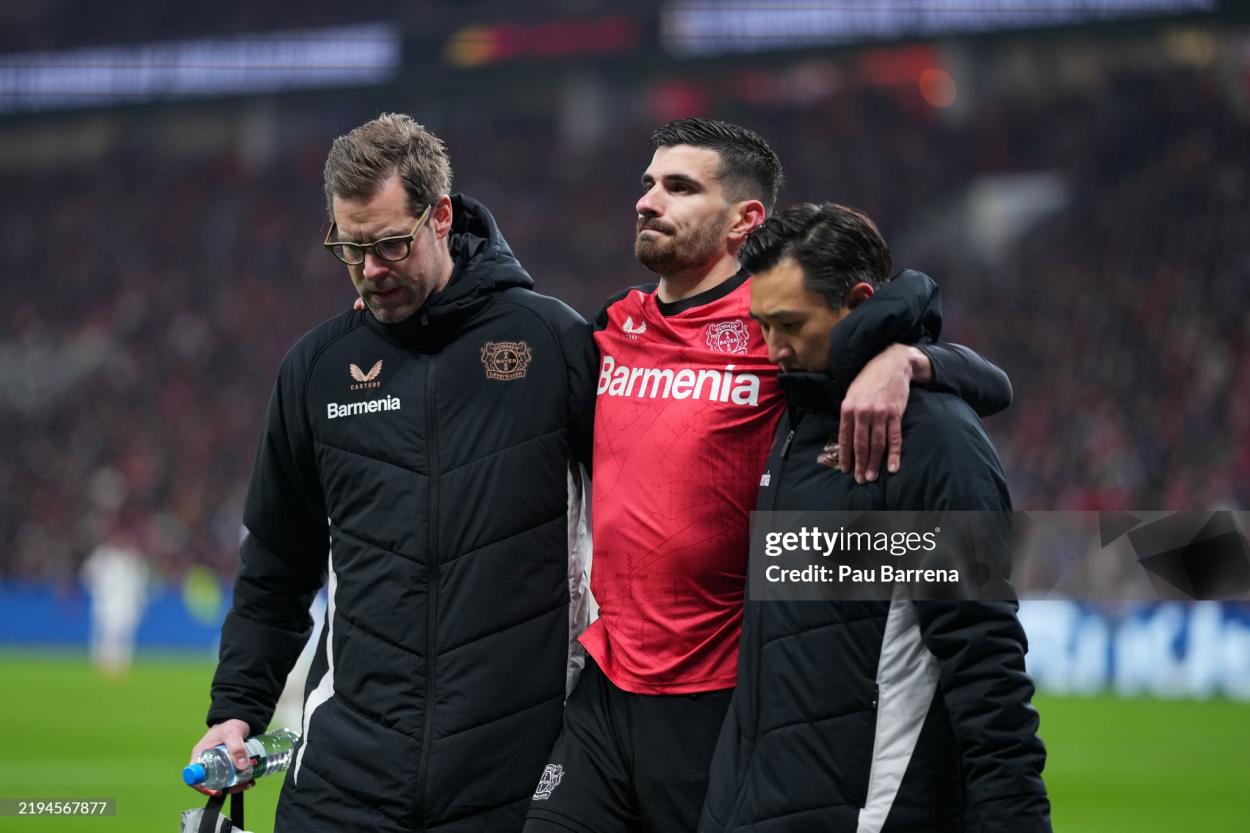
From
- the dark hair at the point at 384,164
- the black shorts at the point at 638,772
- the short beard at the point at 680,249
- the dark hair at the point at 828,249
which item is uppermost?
the dark hair at the point at 384,164

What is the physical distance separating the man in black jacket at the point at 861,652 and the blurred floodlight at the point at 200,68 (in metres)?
29.0

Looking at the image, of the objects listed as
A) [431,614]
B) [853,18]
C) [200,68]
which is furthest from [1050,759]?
[200,68]

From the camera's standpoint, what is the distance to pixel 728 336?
3.75m

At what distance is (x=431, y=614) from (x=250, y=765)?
557 mm

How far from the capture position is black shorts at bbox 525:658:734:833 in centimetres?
354

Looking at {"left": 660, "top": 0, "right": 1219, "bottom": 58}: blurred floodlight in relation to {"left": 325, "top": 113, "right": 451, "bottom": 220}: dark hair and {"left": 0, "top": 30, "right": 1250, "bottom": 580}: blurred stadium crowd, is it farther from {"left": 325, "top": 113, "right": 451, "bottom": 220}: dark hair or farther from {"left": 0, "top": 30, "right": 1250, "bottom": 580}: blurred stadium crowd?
{"left": 325, "top": 113, "right": 451, "bottom": 220}: dark hair

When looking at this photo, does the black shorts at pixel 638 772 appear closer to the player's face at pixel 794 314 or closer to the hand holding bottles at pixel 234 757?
the hand holding bottles at pixel 234 757

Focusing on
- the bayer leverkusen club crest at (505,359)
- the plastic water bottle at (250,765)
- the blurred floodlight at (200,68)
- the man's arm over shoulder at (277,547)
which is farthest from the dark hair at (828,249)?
the blurred floodlight at (200,68)

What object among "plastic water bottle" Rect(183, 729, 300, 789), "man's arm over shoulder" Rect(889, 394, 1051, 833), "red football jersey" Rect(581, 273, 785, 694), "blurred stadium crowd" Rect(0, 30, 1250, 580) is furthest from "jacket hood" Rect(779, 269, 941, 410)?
"blurred stadium crowd" Rect(0, 30, 1250, 580)

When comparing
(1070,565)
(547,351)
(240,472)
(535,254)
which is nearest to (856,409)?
(547,351)

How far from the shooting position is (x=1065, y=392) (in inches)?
847

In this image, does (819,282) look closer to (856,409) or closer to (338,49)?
(856,409)

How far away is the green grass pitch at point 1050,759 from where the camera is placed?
939 cm

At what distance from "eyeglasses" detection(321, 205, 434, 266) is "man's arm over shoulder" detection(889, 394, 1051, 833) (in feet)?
4.45
